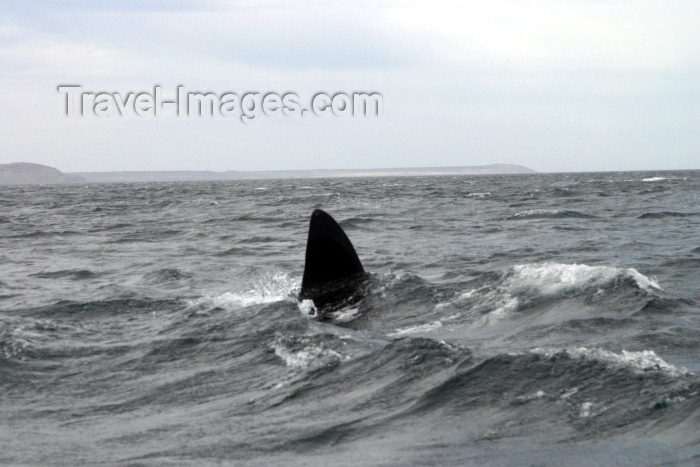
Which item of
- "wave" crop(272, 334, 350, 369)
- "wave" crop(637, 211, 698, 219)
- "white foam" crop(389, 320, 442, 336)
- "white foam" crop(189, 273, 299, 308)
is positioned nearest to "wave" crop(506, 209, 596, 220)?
"wave" crop(637, 211, 698, 219)

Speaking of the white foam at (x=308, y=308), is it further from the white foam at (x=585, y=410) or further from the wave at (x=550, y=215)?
the wave at (x=550, y=215)

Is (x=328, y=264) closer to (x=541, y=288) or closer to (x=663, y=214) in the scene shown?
(x=541, y=288)

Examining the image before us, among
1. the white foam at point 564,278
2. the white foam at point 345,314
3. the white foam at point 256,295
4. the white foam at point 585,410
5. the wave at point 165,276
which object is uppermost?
the white foam at point 564,278

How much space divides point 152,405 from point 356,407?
2149 millimetres

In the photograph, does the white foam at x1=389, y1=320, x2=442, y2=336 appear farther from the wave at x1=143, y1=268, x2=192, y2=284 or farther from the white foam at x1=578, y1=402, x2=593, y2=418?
the wave at x1=143, y1=268, x2=192, y2=284

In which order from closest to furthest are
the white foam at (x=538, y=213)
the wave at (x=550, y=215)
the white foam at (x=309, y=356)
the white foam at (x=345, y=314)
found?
1. the white foam at (x=309, y=356)
2. the white foam at (x=345, y=314)
3. the wave at (x=550, y=215)
4. the white foam at (x=538, y=213)

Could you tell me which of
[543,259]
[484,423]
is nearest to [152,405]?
[484,423]

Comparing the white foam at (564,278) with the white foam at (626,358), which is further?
the white foam at (564,278)

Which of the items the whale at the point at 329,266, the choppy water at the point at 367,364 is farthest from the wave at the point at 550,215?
the whale at the point at 329,266

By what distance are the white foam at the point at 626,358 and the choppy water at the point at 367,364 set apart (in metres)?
0.04

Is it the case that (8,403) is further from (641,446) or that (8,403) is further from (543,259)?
(543,259)

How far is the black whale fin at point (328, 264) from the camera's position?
45.8ft

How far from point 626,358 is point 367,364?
9.25ft

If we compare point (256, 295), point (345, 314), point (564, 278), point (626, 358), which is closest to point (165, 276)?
point (256, 295)
